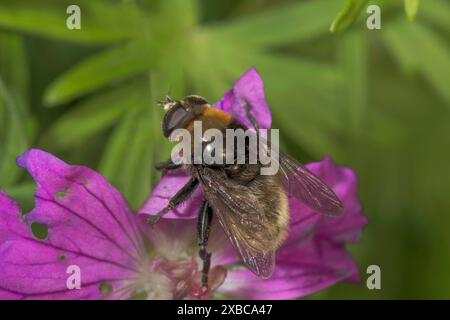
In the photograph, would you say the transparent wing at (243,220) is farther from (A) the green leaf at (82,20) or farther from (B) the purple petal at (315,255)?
(A) the green leaf at (82,20)

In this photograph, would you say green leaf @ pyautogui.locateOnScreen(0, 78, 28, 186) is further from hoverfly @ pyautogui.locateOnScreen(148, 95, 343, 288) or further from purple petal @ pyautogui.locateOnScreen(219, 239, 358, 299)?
purple petal @ pyautogui.locateOnScreen(219, 239, 358, 299)

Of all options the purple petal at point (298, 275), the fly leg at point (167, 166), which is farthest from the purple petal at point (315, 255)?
the fly leg at point (167, 166)

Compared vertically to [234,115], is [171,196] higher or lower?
lower

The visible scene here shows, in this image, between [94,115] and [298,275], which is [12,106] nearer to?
[94,115]

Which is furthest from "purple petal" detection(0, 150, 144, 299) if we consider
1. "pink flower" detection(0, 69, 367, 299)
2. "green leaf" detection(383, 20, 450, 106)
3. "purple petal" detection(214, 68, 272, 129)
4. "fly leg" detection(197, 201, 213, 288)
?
"green leaf" detection(383, 20, 450, 106)

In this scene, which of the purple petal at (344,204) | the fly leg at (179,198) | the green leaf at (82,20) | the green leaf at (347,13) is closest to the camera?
the green leaf at (347,13)

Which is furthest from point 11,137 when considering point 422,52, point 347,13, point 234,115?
point 422,52

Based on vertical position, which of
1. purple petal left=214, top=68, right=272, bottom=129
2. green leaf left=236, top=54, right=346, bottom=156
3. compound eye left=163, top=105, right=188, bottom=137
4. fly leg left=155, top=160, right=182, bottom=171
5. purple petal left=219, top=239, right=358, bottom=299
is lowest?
purple petal left=219, top=239, right=358, bottom=299
